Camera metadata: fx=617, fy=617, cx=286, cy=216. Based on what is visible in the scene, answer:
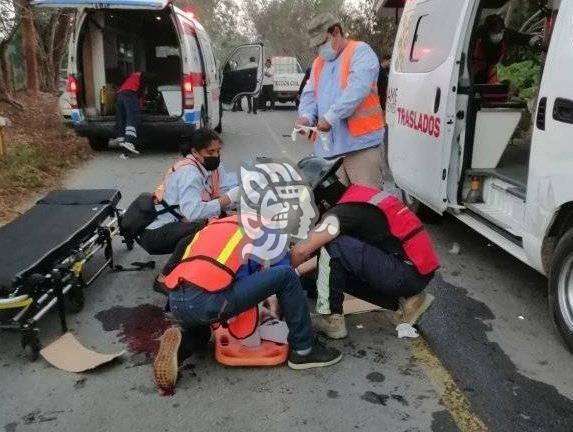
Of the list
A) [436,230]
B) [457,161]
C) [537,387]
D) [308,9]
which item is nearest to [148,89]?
[436,230]

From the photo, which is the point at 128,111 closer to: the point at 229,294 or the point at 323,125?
the point at 323,125

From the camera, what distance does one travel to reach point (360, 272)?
3301 mm

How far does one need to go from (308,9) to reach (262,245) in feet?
133

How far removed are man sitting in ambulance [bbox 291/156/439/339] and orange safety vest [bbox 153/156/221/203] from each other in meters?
0.87

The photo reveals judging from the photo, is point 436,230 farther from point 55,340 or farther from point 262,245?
point 55,340

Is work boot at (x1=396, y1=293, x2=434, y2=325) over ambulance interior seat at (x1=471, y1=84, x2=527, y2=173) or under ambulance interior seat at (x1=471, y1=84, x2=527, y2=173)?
under

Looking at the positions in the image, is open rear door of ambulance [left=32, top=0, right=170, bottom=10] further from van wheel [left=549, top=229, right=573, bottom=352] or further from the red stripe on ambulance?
van wheel [left=549, top=229, right=573, bottom=352]

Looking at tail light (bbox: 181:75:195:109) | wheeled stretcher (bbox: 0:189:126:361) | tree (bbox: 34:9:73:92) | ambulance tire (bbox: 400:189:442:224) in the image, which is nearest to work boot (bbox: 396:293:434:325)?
wheeled stretcher (bbox: 0:189:126:361)

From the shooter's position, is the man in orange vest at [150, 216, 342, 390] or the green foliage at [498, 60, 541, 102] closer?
the man in orange vest at [150, 216, 342, 390]

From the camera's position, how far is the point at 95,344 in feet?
11.2

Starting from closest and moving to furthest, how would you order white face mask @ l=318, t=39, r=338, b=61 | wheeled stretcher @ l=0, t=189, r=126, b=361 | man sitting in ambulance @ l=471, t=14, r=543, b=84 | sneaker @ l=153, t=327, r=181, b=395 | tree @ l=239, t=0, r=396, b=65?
sneaker @ l=153, t=327, r=181, b=395 → wheeled stretcher @ l=0, t=189, r=126, b=361 → white face mask @ l=318, t=39, r=338, b=61 → man sitting in ambulance @ l=471, t=14, r=543, b=84 → tree @ l=239, t=0, r=396, b=65

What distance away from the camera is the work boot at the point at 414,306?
345 cm

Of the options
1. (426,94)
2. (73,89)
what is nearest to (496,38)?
(426,94)

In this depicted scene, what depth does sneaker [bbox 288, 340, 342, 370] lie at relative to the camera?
3.10 metres
